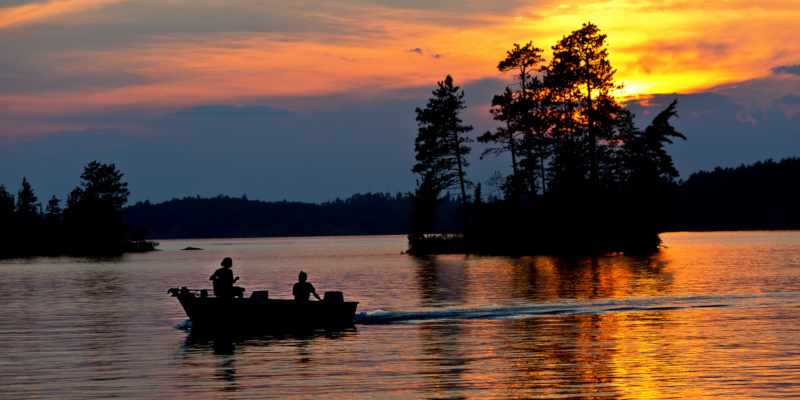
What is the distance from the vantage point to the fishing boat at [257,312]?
3209 cm

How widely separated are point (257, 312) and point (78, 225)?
12376cm

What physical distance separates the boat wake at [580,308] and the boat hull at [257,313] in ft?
7.78

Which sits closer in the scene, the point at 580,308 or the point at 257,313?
the point at 257,313

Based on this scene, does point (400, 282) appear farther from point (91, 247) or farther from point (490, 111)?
point (91, 247)

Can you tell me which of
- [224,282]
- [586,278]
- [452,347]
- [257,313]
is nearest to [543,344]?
[452,347]

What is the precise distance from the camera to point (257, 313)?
32.1 metres

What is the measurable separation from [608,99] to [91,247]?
99.8 m

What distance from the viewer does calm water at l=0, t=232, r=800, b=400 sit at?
63.3ft

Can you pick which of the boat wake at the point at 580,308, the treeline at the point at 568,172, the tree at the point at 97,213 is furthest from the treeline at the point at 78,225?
the boat wake at the point at 580,308

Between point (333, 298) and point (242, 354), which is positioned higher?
point (333, 298)

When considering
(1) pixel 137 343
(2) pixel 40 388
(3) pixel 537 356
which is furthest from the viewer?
(1) pixel 137 343

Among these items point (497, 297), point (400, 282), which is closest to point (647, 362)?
point (497, 297)

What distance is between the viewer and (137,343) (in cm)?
2912

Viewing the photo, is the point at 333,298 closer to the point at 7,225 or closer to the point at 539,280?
the point at 539,280
